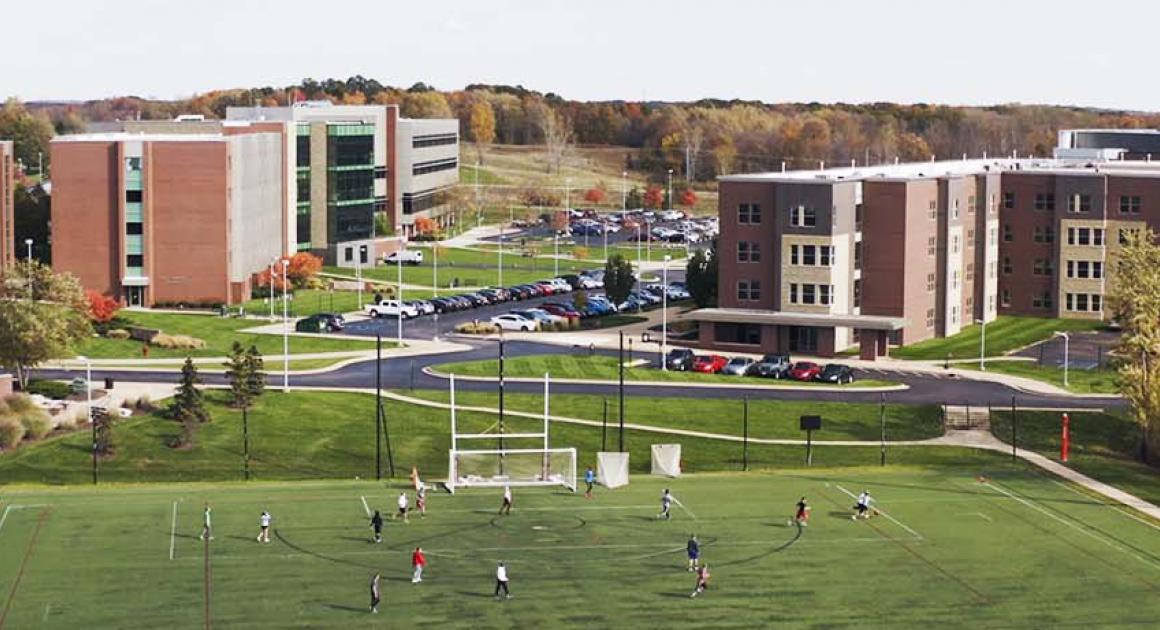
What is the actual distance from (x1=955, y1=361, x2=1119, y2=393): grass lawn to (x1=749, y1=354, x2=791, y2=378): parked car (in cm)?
1069

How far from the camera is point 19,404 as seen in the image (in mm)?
87750

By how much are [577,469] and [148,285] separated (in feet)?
181

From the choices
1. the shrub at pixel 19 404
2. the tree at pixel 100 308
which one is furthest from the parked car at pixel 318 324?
the shrub at pixel 19 404

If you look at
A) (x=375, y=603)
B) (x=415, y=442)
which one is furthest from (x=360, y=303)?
(x=375, y=603)

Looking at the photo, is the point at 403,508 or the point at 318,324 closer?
the point at 403,508

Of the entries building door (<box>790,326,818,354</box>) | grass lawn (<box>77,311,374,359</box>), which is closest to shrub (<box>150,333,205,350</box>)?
grass lawn (<box>77,311,374,359</box>)

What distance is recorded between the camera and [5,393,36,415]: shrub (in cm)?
8725

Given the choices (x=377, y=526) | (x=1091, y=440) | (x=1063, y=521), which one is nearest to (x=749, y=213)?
(x=1091, y=440)

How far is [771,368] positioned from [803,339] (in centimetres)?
860

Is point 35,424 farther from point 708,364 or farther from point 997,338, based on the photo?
point 997,338

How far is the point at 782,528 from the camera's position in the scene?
71.5m

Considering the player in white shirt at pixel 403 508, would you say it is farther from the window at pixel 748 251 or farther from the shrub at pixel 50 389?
the window at pixel 748 251

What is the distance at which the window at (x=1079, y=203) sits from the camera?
5103 inches

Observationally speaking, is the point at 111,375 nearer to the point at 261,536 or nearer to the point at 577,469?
the point at 577,469
